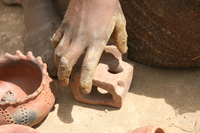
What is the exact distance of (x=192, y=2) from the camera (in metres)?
2.09

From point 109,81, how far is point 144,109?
34cm

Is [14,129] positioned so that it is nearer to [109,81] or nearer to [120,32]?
[109,81]

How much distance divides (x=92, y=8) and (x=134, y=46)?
0.68 m

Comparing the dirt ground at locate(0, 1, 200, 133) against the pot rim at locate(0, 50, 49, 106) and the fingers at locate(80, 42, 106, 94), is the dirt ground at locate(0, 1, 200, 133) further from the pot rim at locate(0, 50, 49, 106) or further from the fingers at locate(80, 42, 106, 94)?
the fingers at locate(80, 42, 106, 94)

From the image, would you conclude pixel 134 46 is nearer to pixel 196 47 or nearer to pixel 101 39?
pixel 196 47

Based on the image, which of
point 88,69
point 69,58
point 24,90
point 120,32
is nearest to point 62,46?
point 69,58

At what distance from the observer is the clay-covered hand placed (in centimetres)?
190

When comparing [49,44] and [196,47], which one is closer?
[196,47]

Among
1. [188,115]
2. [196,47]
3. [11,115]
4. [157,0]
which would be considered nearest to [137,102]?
[188,115]

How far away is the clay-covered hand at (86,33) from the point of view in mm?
1896

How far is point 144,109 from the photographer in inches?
88.9

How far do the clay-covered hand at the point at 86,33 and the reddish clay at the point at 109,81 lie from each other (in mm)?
238

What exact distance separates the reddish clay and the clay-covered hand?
24 cm

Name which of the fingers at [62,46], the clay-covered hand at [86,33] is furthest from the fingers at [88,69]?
the fingers at [62,46]
